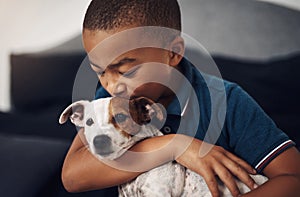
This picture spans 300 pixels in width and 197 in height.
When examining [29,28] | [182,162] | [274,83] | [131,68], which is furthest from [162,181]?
[29,28]

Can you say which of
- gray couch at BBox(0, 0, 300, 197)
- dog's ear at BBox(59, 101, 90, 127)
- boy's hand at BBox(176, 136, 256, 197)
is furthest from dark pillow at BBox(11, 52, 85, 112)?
boy's hand at BBox(176, 136, 256, 197)

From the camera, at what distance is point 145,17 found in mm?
569

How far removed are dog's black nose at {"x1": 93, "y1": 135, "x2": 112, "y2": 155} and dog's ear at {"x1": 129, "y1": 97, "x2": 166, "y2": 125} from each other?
0.04 m

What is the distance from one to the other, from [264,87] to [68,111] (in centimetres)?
29

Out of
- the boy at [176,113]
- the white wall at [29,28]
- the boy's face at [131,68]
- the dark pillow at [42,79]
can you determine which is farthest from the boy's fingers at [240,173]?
the white wall at [29,28]

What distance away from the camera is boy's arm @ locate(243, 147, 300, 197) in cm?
57

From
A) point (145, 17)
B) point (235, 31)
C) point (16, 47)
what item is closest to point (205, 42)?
point (235, 31)

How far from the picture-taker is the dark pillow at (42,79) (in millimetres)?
765

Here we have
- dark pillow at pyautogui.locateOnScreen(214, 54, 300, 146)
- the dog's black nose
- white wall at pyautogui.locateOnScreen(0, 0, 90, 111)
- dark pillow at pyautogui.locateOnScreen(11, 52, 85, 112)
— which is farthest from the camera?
white wall at pyautogui.locateOnScreen(0, 0, 90, 111)

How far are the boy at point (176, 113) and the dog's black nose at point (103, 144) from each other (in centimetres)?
3

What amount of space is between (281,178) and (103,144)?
0.21m

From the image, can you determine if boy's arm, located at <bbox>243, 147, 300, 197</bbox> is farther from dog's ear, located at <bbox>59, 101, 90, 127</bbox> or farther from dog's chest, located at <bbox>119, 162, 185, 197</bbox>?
dog's ear, located at <bbox>59, 101, 90, 127</bbox>

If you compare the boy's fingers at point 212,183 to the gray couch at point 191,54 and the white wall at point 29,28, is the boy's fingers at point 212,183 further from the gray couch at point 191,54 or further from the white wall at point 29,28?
the white wall at point 29,28

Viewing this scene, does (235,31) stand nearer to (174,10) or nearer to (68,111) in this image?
(174,10)
